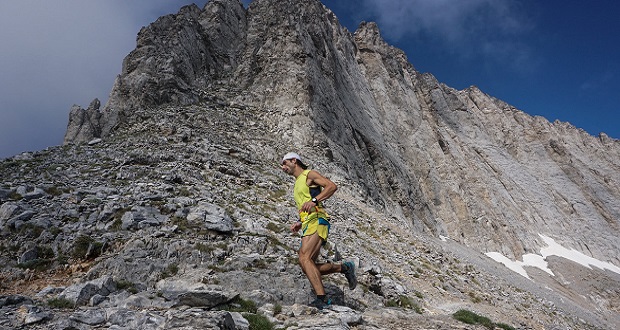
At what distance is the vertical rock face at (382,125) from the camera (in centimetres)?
3170

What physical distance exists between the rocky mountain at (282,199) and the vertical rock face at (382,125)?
1.07ft

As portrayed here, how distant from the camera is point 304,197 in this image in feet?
23.1

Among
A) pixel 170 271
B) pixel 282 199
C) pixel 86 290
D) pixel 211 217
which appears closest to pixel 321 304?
pixel 170 271

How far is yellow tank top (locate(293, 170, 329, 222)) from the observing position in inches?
270

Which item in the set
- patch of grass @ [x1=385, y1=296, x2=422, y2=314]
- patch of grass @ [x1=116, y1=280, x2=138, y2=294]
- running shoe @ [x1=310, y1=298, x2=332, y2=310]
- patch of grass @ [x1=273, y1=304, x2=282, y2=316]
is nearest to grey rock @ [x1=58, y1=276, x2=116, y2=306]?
patch of grass @ [x1=116, y1=280, x2=138, y2=294]

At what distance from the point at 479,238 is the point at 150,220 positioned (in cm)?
4711

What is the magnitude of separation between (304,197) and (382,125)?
155 feet

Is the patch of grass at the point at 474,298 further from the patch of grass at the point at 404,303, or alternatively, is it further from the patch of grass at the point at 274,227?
the patch of grass at the point at 274,227

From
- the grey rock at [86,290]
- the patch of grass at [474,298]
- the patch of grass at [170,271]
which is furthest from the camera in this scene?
the patch of grass at [474,298]

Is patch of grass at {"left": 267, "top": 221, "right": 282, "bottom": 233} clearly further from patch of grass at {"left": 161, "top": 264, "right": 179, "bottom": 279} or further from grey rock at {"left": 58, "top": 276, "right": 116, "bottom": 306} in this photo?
grey rock at {"left": 58, "top": 276, "right": 116, "bottom": 306}

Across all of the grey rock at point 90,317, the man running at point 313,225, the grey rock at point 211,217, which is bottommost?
the grey rock at point 90,317

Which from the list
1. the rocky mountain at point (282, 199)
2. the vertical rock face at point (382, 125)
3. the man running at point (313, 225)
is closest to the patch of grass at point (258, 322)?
the rocky mountain at point (282, 199)

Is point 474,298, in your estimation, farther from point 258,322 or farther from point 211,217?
point 258,322

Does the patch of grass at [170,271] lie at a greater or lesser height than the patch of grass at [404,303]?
lesser
